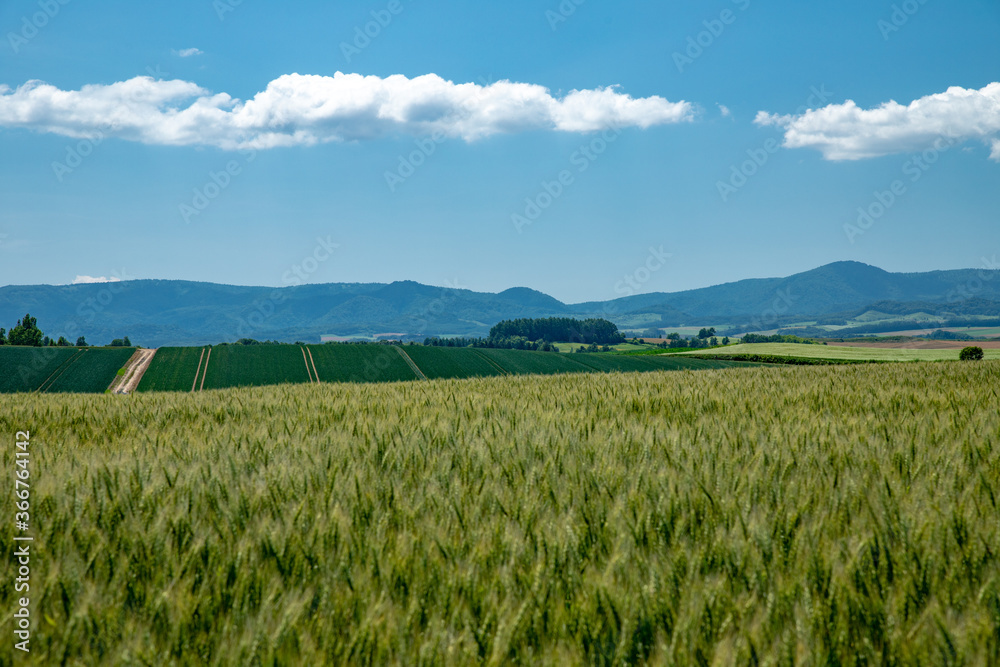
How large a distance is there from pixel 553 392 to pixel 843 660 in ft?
21.5

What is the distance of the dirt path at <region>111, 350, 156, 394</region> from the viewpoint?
33.5m

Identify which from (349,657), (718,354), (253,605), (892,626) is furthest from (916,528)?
(718,354)

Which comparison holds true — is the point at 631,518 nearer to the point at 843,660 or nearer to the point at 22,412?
the point at 843,660

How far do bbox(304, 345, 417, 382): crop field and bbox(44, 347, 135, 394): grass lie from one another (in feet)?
42.4

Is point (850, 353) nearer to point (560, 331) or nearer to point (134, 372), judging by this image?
point (560, 331)

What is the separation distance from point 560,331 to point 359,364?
227ft

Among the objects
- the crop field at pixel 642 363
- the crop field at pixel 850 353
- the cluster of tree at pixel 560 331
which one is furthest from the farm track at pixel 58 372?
the cluster of tree at pixel 560 331

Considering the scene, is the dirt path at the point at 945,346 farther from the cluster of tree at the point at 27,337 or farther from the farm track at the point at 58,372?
the cluster of tree at the point at 27,337

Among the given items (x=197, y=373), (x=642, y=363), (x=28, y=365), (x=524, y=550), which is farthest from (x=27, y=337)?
(x=524, y=550)

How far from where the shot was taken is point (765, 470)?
3.21 m

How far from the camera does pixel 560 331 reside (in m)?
108

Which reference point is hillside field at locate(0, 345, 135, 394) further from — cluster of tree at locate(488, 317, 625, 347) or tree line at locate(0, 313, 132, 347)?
cluster of tree at locate(488, 317, 625, 347)

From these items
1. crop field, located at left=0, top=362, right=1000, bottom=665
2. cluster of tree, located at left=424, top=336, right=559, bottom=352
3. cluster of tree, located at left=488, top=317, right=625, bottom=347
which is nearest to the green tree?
cluster of tree, located at left=424, top=336, right=559, bottom=352

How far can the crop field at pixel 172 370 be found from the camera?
34.9 m
